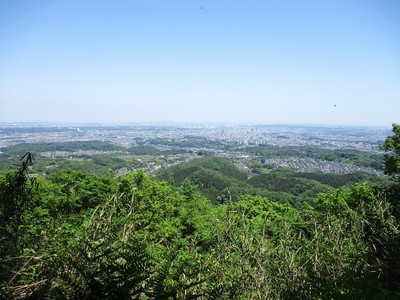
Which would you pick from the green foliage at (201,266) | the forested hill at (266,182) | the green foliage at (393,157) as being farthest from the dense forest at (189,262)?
the forested hill at (266,182)

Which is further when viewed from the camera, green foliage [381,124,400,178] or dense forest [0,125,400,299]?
green foliage [381,124,400,178]

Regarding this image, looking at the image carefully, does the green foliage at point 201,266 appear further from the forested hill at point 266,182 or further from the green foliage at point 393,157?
the forested hill at point 266,182

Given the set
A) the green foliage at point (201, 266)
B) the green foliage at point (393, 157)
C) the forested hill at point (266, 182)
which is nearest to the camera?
the green foliage at point (201, 266)

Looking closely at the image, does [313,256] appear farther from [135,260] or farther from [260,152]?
[260,152]

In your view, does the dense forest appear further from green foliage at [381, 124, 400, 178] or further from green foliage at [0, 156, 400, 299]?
green foliage at [381, 124, 400, 178]

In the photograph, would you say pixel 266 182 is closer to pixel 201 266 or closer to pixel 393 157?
pixel 393 157

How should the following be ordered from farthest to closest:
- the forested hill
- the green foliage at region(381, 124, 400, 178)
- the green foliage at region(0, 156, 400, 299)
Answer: the forested hill < the green foliage at region(381, 124, 400, 178) < the green foliage at region(0, 156, 400, 299)

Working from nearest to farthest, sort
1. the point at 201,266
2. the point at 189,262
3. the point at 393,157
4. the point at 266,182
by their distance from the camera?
the point at 201,266
the point at 189,262
the point at 393,157
the point at 266,182

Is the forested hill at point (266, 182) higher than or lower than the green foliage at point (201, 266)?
lower

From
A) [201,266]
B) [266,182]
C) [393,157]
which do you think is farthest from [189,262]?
[266,182]

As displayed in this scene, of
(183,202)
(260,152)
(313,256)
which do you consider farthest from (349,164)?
(313,256)

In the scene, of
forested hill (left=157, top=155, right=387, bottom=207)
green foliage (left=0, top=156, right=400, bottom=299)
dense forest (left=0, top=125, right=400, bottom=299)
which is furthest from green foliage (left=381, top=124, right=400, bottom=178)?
forested hill (left=157, top=155, right=387, bottom=207)
